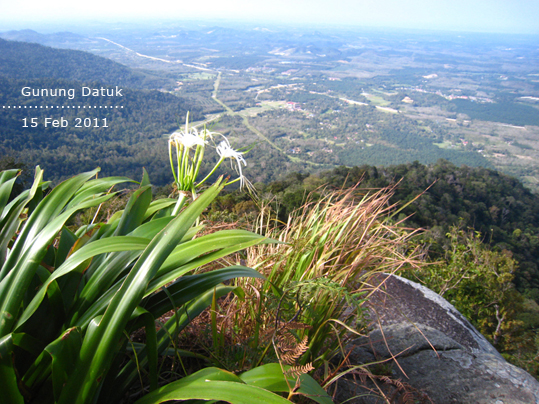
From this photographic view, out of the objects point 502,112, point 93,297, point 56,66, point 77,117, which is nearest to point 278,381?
point 93,297

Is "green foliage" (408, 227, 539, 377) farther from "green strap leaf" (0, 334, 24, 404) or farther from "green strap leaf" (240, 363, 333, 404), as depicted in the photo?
"green strap leaf" (0, 334, 24, 404)

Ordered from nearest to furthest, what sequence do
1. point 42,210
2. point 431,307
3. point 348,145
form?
1. point 42,210
2. point 431,307
3. point 348,145

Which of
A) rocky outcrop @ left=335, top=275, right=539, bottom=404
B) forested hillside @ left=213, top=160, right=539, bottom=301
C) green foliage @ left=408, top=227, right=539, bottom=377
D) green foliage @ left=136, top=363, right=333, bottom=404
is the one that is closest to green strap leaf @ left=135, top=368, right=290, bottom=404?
green foliage @ left=136, top=363, right=333, bottom=404

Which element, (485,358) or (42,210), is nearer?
(42,210)

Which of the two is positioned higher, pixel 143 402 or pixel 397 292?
pixel 143 402

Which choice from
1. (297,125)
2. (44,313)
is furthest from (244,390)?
(297,125)

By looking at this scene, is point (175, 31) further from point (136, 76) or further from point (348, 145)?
point (348, 145)

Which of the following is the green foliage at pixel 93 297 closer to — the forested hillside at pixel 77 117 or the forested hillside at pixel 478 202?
the forested hillside at pixel 478 202

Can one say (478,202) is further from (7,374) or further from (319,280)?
(7,374)
